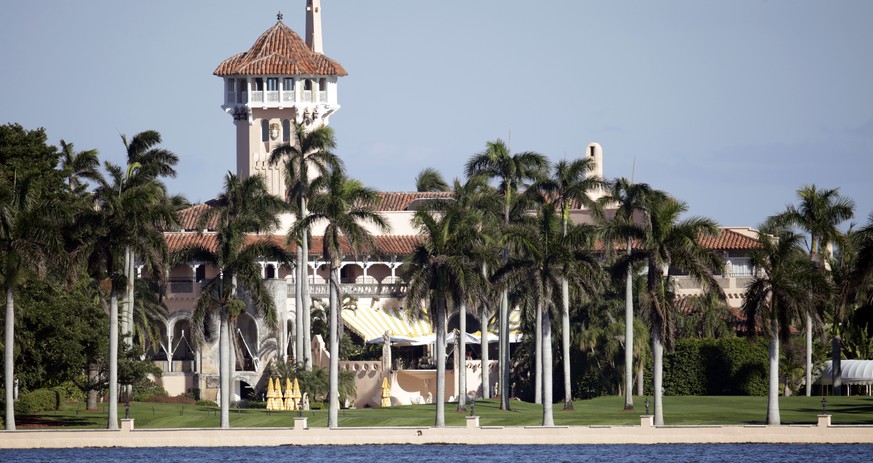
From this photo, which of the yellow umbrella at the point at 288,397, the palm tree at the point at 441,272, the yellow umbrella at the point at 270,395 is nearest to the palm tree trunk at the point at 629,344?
the palm tree at the point at 441,272

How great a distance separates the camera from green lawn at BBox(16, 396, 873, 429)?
83125mm

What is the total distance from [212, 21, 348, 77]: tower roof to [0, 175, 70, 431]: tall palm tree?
52.7 m

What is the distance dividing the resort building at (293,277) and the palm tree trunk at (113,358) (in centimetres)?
1252

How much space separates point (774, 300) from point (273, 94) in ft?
190

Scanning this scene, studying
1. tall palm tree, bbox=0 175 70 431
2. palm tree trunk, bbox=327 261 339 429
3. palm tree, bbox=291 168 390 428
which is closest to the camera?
tall palm tree, bbox=0 175 70 431

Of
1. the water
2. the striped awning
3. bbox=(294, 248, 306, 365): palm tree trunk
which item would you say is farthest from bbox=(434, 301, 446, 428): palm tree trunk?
the striped awning

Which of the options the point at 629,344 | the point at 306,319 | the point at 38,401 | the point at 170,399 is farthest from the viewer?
the point at 170,399

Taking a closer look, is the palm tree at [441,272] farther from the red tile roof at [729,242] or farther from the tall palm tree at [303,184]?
the red tile roof at [729,242]

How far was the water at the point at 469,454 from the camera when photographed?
72.4m

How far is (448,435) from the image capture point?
7844cm

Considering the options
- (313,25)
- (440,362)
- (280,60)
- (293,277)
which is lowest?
(440,362)

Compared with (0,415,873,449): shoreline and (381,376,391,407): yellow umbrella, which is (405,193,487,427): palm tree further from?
(381,376,391,407): yellow umbrella

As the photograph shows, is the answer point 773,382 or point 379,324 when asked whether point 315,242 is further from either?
point 773,382

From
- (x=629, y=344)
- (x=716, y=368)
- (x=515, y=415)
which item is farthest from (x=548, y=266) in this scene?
(x=716, y=368)
